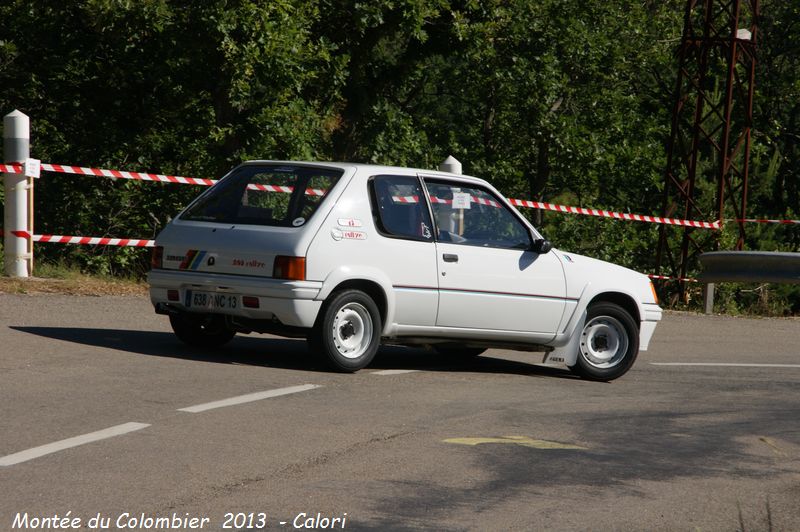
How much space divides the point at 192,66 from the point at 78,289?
9085 millimetres

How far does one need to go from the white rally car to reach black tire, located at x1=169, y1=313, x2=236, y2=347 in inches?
0.5

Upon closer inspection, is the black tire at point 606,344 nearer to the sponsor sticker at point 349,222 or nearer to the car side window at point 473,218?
the car side window at point 473,218

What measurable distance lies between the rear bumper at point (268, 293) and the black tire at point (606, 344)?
8.91ft

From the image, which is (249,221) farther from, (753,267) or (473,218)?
(753,267)

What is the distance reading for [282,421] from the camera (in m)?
8.45

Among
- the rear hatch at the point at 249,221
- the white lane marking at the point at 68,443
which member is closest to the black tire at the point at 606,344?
the rear hatch at the point at 249,221

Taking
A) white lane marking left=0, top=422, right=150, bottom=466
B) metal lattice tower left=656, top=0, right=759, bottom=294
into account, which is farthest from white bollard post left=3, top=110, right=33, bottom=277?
metal lattice tower left=656, top=0, right=759, bottom=294

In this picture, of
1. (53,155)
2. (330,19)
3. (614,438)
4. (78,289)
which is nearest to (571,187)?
(330,19)

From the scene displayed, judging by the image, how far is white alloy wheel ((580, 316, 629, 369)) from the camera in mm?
12016

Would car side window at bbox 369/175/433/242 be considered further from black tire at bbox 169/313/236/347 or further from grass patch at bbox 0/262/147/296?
grass patch at bbox 0/262/147/296

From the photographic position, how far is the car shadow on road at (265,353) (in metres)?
11.3

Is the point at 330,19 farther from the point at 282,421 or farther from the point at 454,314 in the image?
the point at 282,421

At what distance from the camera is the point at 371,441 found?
798 centimetres

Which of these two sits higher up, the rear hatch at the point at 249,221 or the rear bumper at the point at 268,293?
the rear hatch at the point at 249,221
